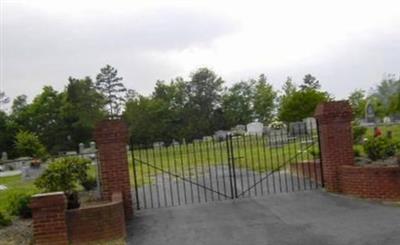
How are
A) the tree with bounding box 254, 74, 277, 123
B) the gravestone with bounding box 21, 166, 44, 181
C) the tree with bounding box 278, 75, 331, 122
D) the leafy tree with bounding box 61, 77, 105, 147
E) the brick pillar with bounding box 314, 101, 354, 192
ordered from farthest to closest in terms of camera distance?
the tree with bounding box 254, 74, 277, 123 < the leafy tree with bounding box 61, 77, 105, 147 < the tree with bounding box 278, 75, 331, 122 < the gravestone with bounding box 21, 166, 44, 181 < the brick pillar with bounding box 314, 101, 354, 192

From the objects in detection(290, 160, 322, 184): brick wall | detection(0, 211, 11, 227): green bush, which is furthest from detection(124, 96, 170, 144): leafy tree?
detection(0, 211, 11, 227): green bush

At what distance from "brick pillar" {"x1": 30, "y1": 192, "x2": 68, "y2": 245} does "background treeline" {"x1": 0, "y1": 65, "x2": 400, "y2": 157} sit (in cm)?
5138

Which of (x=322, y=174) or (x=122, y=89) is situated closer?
(x=322, y=174)

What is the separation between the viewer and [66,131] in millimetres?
70188

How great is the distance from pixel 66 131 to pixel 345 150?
200ft

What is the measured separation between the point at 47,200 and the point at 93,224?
909 millimetres

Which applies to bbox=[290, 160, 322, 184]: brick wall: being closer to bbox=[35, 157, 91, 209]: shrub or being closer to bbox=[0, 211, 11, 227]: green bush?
bbox=[35, 157, 91, 209]: shrub

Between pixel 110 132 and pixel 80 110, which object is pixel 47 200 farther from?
pixel 80 110

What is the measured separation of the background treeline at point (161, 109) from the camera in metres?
66.2

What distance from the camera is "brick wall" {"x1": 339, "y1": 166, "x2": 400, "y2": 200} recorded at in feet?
37.3

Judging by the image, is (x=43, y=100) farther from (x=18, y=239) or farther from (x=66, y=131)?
(x=18, y=239)

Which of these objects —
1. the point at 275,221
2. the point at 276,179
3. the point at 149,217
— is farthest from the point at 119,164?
the point at 276,179

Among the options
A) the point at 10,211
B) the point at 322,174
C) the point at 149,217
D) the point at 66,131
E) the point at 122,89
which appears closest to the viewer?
the point at 149,217

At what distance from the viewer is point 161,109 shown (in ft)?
228
